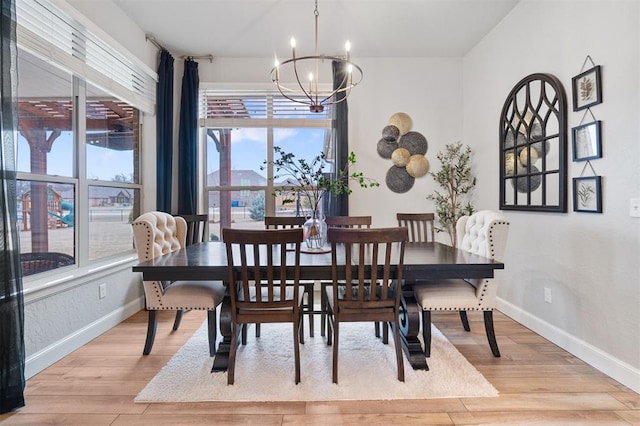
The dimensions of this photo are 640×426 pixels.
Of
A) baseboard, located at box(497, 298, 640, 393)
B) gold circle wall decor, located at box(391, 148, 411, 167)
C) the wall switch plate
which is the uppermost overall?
gold circle wall decor, located at box(391, 148, 411, 167)

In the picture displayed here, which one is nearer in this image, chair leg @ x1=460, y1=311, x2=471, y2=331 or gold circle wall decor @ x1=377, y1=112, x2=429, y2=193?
chair leg @ x1=460, y1=311, x2=471, y2=331

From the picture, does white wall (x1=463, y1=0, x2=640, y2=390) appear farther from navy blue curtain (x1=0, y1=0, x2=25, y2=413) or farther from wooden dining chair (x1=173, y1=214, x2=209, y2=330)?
navy blue curtain (x1=0, y1=0, x2=25, y2=413)

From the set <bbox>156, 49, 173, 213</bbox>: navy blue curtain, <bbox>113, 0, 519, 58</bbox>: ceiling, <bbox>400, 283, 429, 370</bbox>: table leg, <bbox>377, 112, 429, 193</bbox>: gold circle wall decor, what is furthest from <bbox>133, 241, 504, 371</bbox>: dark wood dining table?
<bbox>113, 0, 519, 58</bbox>: ceiling

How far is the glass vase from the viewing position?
246 cm

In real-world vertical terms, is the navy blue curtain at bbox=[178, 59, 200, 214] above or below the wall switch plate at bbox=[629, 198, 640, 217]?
above

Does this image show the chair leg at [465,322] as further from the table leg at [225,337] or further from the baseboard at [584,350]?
the table leg at [225,337]

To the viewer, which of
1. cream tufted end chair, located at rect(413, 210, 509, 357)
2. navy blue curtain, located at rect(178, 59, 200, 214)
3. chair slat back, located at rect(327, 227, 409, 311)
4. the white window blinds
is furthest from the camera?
navy blue curtain, located at rect(178, 59, 200, 214)

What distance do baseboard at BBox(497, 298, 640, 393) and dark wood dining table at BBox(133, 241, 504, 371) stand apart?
3.16 ft

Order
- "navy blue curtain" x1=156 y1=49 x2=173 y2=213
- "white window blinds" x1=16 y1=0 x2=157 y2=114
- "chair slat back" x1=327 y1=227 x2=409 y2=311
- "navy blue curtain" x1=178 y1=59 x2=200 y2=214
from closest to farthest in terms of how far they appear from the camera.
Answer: "chair slat back" x1=327 y1=227 x2=409 y2=311 < "white window blinds" x1=16 y1=0 x2=157 y2=114 < "navy blue curtain" x1=156 y1=49 x2=173 y2=213 < "navy blue curtain" x1=178 y1=59 x2=200 y2=214

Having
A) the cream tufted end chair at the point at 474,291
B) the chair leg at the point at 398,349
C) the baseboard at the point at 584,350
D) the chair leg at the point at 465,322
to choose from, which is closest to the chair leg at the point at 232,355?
the chair leg at the point at 398,349

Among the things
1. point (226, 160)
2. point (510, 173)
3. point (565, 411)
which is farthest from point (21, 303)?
point (510, 173)

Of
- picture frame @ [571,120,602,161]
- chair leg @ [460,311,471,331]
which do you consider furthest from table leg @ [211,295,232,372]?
picture frame @ [571,120,602,161]

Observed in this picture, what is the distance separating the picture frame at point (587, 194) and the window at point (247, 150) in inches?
102

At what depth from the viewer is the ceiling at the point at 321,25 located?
116 inches
